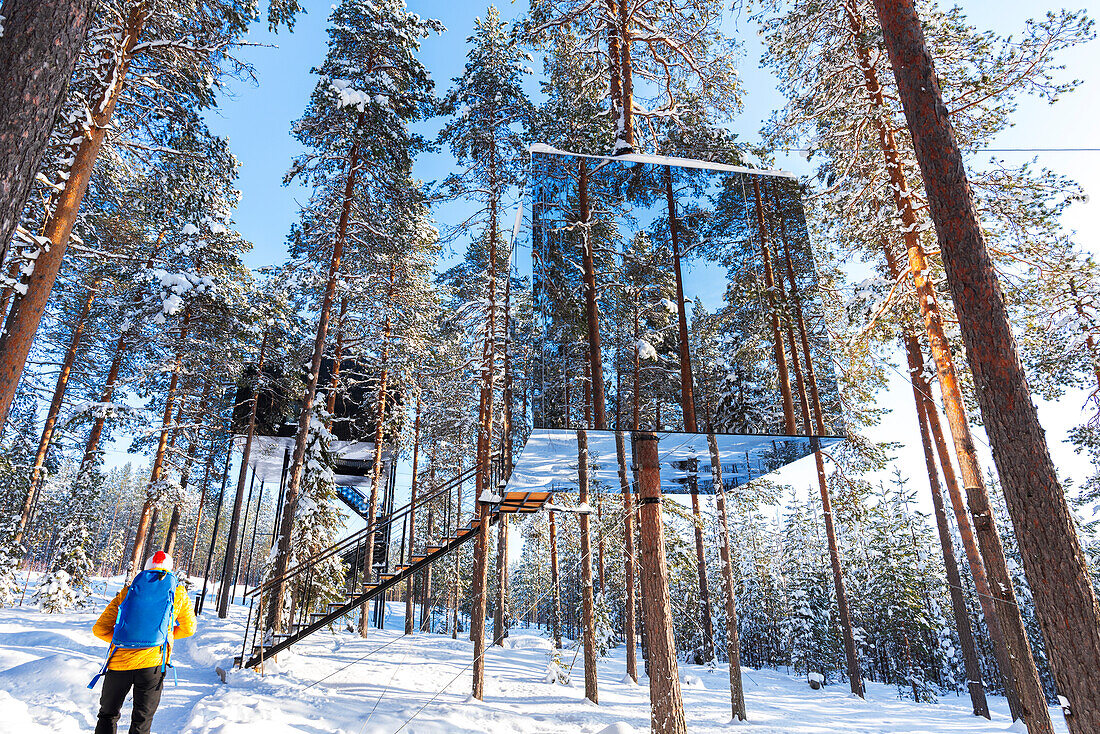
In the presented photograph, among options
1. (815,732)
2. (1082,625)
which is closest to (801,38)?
(1082,625)

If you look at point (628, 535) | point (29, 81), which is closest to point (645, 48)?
point (29, 81)

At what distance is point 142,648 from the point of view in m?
5.01

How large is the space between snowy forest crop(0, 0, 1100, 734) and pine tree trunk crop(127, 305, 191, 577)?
21cm

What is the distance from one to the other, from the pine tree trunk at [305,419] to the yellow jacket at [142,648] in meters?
4.64

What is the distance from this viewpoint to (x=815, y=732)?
1141cm

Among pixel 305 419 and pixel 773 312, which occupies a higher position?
pixel 773 312

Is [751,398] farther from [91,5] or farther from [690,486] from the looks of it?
[91,5]

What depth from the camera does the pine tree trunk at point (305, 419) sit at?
10.2 meters

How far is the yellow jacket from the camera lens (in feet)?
16.3

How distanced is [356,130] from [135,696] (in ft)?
37.0

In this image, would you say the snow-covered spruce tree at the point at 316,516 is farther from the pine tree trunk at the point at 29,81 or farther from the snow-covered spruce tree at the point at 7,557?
the pine tree trunk at the point at 29,81

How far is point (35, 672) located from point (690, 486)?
434 inches

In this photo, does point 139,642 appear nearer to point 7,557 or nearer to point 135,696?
point 135,696

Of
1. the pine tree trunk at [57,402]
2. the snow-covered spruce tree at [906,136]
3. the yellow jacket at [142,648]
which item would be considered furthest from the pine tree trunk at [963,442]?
the pine tree trunk at [57,402]
